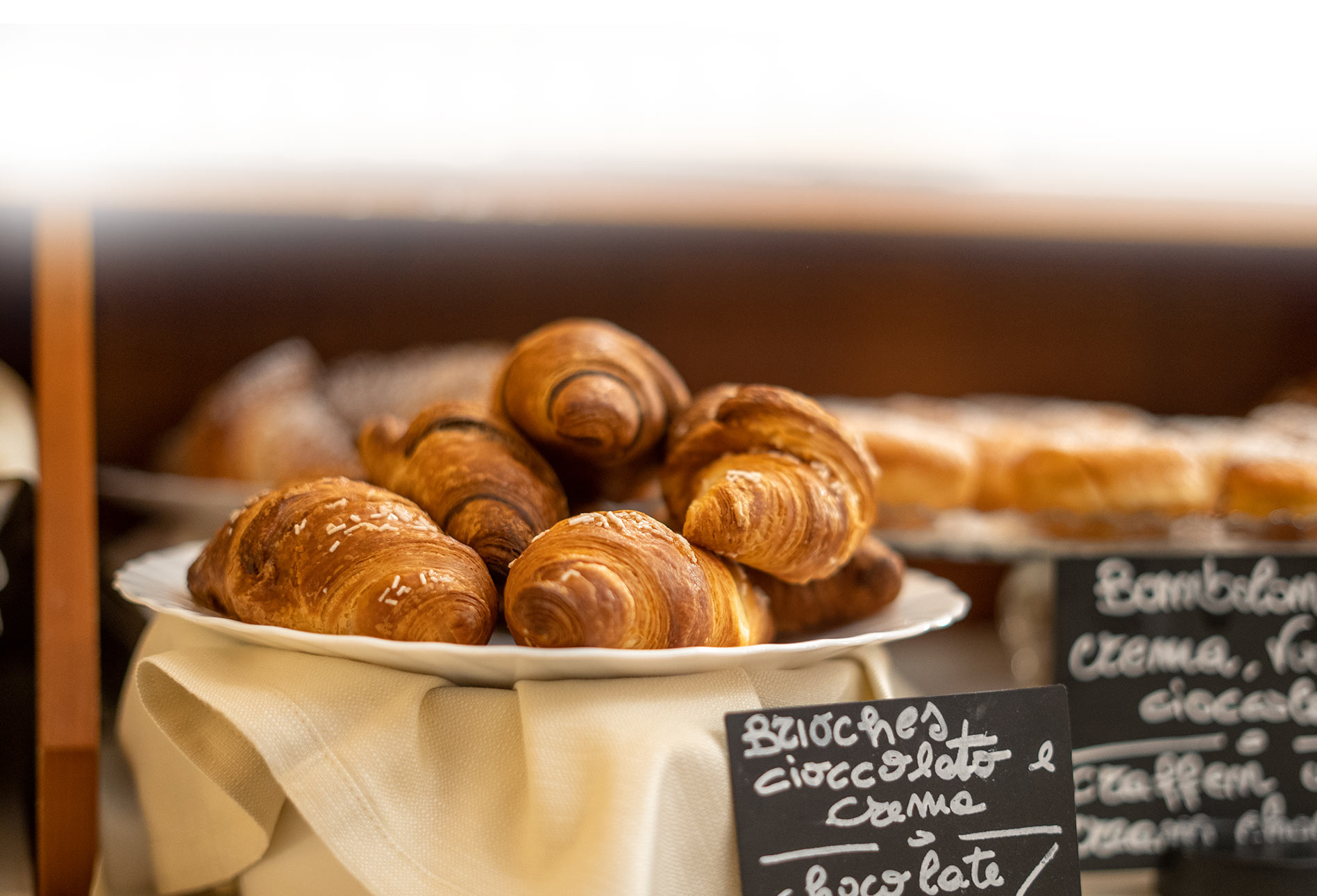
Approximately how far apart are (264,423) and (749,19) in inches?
30.2

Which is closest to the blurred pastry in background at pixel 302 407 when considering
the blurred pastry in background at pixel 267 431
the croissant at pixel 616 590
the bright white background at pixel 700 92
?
the blurred pastry in background at pixel 267 431

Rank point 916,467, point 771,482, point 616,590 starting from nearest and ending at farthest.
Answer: point 616,590
point 771,482
point 916,467

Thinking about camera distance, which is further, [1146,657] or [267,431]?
[267,431]

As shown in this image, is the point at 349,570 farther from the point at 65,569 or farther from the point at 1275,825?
the point at 1275,825

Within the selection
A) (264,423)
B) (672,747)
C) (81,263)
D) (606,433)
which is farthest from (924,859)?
(264,423)

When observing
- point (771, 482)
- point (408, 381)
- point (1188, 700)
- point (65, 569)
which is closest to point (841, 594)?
point (771, 482)

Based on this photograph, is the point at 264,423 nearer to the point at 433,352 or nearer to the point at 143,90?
the point at 433,352

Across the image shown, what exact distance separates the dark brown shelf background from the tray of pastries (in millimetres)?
759

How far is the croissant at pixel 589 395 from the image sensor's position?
0.79 metres

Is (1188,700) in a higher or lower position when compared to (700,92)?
lower

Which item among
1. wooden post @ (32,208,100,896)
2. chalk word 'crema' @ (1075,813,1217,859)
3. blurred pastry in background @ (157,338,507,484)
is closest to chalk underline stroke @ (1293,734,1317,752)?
chalk word 'crema' @ (1075,813,1217,859)

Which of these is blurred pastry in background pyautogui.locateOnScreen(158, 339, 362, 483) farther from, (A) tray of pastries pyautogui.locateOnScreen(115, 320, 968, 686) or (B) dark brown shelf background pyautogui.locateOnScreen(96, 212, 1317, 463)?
(A) tray of pastries pyautogui.locateOnScreen(115, 320, 968, 686)

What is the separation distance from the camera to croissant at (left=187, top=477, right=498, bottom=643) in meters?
0.66

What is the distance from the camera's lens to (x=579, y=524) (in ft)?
2.19
